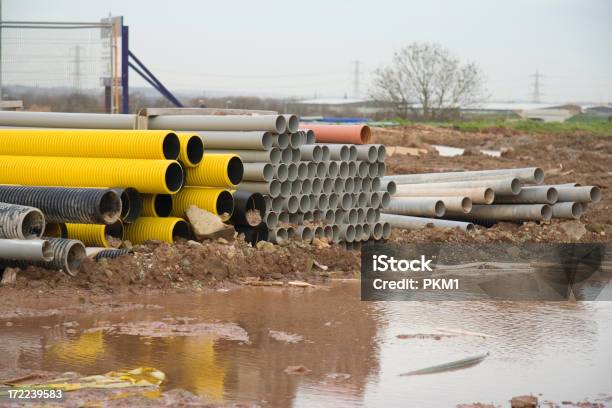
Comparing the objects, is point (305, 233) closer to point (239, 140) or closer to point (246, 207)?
point (246, 207)

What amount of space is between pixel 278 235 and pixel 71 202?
3.03 meters

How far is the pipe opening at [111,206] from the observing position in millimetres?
10531

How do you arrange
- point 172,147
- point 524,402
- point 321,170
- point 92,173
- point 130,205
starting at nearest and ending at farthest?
point 524,402, point 130,205, point 92,173, point 172,147, point 321,170

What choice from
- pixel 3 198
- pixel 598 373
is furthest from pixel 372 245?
pixel 598 373

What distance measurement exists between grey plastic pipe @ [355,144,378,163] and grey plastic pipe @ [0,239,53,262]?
203 inches

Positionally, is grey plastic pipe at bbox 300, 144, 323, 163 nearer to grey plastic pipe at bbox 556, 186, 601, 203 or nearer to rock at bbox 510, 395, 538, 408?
grey plastic pipe at bbox 556, 186, 601, 203

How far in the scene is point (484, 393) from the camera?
6801mm

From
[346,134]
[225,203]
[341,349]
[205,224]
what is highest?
[346,134]

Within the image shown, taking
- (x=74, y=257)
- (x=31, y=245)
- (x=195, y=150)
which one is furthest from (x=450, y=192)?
(x=31, y=245)

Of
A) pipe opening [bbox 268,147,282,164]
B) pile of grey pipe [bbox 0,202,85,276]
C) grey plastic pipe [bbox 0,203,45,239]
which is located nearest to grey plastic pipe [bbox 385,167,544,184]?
pipe opening [bbox 268,147,282,164]

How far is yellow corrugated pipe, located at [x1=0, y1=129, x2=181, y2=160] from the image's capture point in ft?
37.0

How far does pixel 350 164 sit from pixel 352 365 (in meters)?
5.99

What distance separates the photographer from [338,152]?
13.0 meters

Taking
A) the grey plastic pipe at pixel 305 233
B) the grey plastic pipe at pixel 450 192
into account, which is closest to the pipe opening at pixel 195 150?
the grey plastic pipe at pixel 305 233
